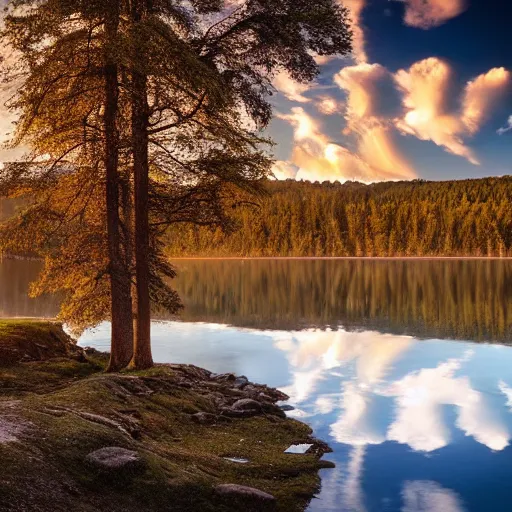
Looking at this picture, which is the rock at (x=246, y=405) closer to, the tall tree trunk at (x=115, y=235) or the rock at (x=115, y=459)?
the tall tree trunk at (x=115, y=235)

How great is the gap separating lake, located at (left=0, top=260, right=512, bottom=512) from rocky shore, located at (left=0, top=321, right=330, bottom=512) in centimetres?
125

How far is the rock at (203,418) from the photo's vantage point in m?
14.8

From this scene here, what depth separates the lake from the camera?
12.6 meters

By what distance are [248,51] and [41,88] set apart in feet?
20.6

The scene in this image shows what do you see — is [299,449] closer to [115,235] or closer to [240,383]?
[240,383]

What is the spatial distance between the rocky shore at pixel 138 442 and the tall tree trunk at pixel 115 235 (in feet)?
4.12

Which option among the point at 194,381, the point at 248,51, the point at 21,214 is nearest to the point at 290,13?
the point at 248,51

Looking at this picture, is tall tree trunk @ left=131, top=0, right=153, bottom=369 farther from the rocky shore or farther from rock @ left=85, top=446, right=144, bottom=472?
rock @ left=85, top=446, right=144, bottom=472

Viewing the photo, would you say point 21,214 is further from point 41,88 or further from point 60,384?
point 60,384

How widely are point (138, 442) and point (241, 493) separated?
2.15 meters

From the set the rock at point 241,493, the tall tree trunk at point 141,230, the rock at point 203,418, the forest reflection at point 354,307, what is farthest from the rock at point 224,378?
the forest reflection at point 354,307

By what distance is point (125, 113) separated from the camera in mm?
18641

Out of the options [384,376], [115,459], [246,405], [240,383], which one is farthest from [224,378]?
[115,459]

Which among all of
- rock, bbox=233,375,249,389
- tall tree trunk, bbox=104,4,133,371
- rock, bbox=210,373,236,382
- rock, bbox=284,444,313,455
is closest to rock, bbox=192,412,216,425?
rock, bbox=284,444,313,455
